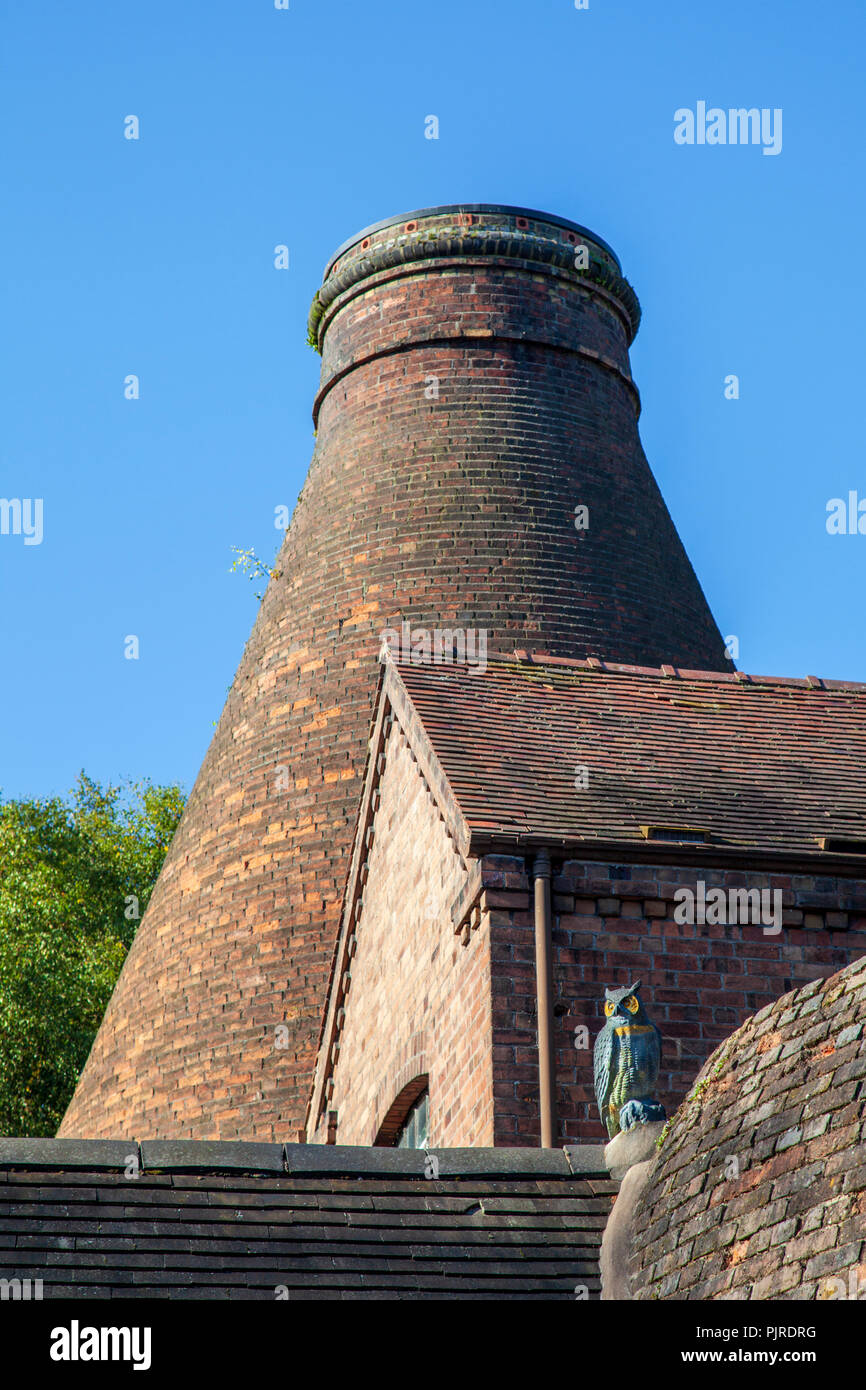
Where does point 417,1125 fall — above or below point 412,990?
below

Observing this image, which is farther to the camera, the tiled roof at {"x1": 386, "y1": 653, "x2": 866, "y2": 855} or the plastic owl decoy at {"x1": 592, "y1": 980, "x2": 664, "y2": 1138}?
the tiled roof at {"x1": 386, "y1": 653, "x2": 866, "y2": 855}

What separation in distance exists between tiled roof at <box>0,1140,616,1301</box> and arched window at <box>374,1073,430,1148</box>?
3.09 metres

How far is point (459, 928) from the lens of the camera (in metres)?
10.8

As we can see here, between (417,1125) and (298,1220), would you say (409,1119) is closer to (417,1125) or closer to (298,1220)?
(417,1125)

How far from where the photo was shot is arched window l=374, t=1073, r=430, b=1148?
1205cm

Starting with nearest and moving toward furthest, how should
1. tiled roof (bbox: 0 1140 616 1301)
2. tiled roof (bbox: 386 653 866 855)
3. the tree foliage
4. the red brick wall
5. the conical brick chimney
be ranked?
1. tiled roof (bbox: 0 1140 616 1301)
2. the red brick wall
3. tiled roof (bbox: 386 653 866 855)
4. the conical brick chimney
5. the tree foliage

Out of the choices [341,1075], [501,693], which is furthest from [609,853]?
[341,1075]

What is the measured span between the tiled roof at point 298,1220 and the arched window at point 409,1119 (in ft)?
10.1

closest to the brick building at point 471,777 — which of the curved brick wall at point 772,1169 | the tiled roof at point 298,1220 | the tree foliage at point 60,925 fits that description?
the tiled roof at point 298,1220

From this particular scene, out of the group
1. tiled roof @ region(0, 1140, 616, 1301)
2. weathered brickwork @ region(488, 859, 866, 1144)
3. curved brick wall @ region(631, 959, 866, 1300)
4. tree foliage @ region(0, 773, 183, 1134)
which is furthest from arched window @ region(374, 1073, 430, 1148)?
tree foliage @ region(0, 773, 183, 1134)

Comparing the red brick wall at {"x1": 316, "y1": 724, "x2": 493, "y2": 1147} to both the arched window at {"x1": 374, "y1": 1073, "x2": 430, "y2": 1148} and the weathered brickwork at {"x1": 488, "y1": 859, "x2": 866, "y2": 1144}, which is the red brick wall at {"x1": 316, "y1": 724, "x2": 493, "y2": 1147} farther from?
the weathered brickwork at {"x1": 488, "y1": 859, "x2": 866, "y2": 1144}

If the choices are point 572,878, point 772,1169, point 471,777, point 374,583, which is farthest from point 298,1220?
point 374,583

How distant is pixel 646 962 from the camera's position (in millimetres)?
10414

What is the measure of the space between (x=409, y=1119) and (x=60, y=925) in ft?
58.0
